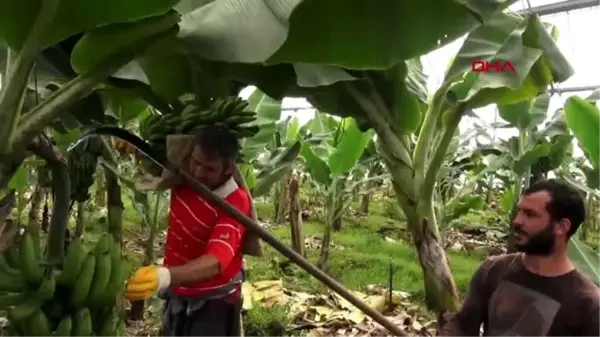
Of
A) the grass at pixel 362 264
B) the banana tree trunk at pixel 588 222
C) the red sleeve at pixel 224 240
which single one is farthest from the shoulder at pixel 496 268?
the banana tree trunk at pixel 588 222

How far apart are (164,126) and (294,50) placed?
29cm

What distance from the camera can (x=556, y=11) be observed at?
15.1 feet

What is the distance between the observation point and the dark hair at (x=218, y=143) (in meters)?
1.13

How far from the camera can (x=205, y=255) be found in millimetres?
1175

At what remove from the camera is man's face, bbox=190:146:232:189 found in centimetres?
121

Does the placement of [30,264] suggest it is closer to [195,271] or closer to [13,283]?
[13,283]

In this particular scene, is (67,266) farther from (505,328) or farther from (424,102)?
(424,102)

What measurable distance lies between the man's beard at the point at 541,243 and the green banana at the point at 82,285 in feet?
2.52

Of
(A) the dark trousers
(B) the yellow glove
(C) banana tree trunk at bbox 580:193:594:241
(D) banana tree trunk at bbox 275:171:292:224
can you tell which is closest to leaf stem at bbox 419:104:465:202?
(A) the dark trousers

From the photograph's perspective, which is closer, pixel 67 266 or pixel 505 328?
pixel 67 266

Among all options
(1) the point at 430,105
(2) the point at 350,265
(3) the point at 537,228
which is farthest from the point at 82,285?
(2) the point at 350,265

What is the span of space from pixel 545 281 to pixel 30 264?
87cm

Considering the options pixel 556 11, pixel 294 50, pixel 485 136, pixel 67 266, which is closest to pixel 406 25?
pixel 294 50

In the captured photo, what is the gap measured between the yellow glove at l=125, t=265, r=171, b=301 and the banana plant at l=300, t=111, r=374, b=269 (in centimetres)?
185
